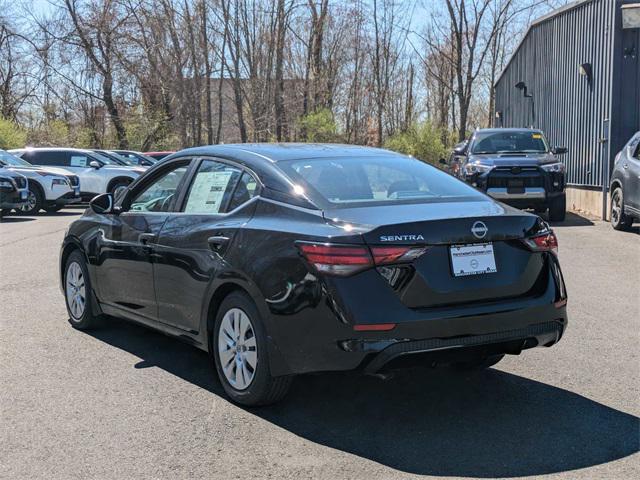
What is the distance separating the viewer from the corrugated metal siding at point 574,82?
58.1ft

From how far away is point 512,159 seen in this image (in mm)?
15500

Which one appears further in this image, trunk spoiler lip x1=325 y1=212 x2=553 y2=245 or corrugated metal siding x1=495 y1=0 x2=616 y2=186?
corrugated metal siding x1=495 y1=0 x2=616 y2=186

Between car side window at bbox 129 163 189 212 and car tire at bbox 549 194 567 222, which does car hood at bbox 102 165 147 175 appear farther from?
car side window at bbox 129 163 189 212

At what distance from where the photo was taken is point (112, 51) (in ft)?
128

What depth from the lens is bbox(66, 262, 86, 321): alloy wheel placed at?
6676 millimetres

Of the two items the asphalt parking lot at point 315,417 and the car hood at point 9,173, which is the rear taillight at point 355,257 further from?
the car hood at point 9,173

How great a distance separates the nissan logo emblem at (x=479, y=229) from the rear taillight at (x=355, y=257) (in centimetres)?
36

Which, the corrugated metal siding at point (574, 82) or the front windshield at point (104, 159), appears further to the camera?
the front windshield at point (104, 159)

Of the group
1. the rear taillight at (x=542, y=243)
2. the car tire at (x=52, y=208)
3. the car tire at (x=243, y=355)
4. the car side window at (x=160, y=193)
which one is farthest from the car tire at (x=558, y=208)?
the car tire at (x=52, y=208)

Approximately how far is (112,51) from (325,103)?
11437mm

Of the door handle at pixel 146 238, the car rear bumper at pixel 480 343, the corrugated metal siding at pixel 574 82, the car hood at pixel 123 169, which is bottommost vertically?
the car rear bumper at pixel 480 343

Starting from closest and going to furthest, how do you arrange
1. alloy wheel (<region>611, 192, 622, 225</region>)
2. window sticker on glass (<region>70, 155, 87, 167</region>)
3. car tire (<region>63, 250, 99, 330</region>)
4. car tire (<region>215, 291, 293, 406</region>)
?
car tire (<region>215, 291, 293, 406</region>), car tire (<region>63, 250, 99, 330</region>), alloy wheel (<region>611, 192, 622, 225</region>), window sticker on glass (<region>70, 155, 87, 167</region>)

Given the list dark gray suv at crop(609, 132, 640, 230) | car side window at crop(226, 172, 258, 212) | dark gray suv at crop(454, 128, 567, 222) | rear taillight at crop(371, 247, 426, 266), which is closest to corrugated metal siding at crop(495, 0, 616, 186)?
dark gray suv at crop(454, 128, 567, 222)

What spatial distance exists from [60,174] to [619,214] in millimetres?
13842
